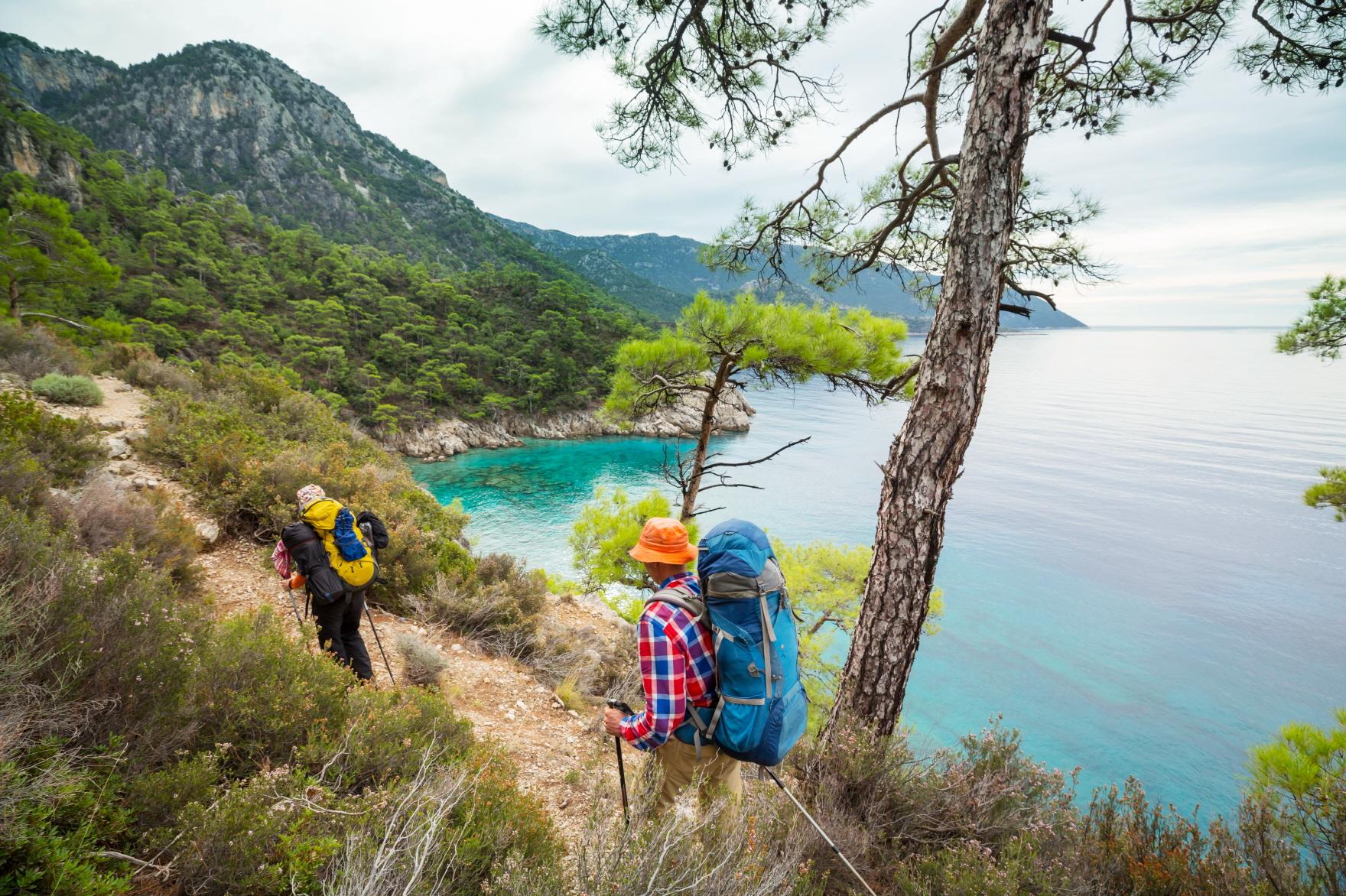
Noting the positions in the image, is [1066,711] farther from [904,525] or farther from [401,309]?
[401,309]

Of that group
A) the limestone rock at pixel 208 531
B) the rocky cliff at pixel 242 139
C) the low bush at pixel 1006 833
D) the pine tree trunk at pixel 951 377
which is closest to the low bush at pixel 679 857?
the low bush at pixel 1006 833

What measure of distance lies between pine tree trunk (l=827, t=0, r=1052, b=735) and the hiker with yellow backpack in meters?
3.25

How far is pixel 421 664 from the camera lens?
4.14 meters

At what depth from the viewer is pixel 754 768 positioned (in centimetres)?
317

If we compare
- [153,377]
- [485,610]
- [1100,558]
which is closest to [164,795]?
[485,610]

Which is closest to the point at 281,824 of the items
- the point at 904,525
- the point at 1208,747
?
the point at 904,525

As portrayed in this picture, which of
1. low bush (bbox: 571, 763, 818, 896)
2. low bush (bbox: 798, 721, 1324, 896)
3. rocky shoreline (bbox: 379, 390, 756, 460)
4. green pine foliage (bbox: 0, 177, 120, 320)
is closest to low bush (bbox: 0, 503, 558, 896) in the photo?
low bush (bbox: 571, 763, 818, 896)

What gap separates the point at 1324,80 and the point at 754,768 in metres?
5.63

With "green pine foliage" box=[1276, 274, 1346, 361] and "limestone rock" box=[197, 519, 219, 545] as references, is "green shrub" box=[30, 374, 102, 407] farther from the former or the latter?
"green pine foliage" box=[1276, 274, 1346, 361]

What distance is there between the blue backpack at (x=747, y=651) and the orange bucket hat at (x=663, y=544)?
22cm

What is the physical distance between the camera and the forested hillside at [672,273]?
17.0 feet

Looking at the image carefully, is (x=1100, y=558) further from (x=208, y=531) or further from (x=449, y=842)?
(x=208, y=531)

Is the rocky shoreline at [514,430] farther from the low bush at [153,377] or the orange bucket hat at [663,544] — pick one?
the orange bucket hat at [663,544]

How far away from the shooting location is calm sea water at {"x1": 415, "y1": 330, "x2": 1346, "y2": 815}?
11.1 m
